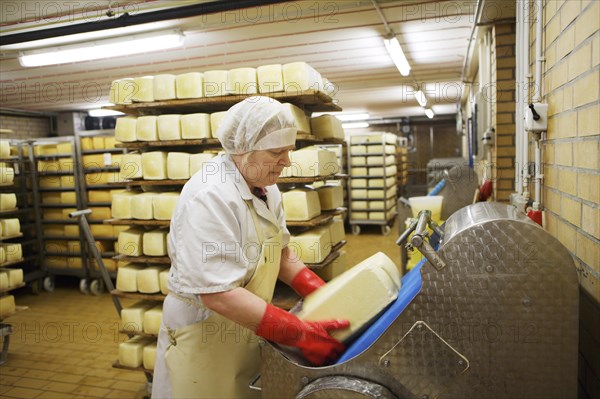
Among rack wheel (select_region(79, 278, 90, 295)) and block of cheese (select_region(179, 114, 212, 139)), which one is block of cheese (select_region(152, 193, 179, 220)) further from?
rack wheel (select_region(79, 278, 90, 295))

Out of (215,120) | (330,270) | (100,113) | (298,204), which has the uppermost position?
(100,113)

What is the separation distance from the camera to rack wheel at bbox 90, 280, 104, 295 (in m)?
6.59

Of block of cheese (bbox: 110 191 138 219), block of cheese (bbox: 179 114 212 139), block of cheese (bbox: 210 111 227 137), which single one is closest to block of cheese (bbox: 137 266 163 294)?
block of cheese (bbox: 110 191 138 219)

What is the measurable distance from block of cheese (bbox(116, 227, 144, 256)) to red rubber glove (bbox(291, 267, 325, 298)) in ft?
7.21

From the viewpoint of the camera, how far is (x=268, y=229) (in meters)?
1.90

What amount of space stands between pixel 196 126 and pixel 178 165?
0.37 m

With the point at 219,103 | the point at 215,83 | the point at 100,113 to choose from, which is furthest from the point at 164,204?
the point at 100,113

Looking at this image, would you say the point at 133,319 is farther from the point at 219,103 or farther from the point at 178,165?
the point at 219,103

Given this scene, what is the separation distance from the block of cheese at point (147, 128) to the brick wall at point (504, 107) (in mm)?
2911

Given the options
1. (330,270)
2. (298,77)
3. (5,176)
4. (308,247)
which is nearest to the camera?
(298,77)

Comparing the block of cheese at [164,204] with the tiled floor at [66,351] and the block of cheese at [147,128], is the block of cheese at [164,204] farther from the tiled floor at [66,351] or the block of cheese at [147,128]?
the tiled floor at [66,351]

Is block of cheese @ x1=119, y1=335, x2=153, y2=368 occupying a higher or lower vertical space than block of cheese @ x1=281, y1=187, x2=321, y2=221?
lower

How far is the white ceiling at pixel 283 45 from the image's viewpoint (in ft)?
13.8

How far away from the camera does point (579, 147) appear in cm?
146
